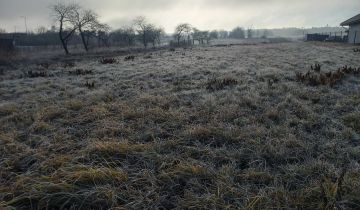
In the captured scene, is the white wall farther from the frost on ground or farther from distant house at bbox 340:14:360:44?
the frost on ground

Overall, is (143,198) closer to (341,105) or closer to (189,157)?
(189,157)

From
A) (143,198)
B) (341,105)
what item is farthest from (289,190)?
(341,105)

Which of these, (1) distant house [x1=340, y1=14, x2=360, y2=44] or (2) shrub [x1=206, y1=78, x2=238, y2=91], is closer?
(2) shrub [x1=206, y1=78, x2=238, y2=91]

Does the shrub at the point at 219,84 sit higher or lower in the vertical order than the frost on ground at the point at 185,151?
higher

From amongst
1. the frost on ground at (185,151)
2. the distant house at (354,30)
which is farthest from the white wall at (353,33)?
the frost on ground at (185,151)

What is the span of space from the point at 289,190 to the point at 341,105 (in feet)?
13.2

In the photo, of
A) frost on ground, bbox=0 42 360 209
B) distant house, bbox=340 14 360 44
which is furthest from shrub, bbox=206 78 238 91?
distant house, bbox=340 14 360 44

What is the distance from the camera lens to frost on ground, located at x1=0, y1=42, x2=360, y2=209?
3.16m

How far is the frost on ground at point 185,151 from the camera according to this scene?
316cm

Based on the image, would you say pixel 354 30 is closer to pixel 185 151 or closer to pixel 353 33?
pixel 353 33

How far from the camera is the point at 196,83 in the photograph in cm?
951

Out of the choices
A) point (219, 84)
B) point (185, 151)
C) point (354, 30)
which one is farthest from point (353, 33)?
point (185, 151)

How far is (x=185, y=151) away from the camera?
4332 mm

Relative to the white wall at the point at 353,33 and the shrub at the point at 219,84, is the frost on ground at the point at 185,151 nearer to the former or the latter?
the shrub at the point at 219,84
